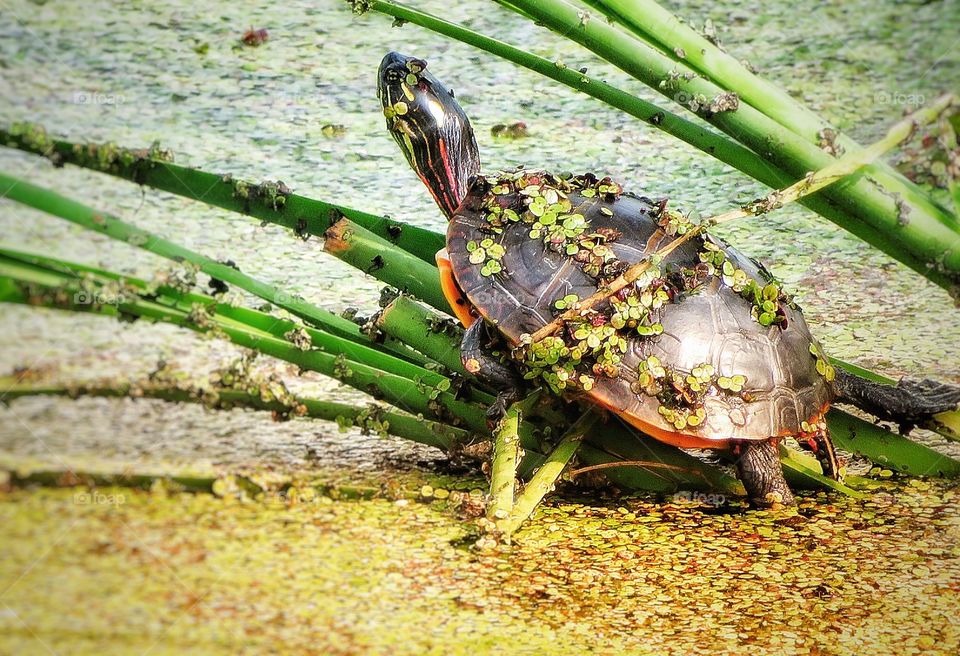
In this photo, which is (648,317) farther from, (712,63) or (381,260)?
(712,63)

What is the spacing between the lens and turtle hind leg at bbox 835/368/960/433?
93.9 inches

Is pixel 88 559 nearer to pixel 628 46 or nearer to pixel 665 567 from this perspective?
pixel 665 567

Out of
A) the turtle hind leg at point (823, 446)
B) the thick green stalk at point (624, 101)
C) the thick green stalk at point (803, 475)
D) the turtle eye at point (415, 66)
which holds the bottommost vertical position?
the thick green stalk at point (803, 475)

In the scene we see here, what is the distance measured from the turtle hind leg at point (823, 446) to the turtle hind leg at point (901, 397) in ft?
0.37

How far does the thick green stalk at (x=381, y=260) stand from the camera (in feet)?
8.14

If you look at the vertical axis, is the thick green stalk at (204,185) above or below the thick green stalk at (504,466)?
above

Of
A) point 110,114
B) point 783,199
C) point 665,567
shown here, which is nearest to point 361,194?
point 110,114

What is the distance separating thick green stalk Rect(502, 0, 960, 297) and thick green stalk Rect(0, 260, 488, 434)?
1.00 m

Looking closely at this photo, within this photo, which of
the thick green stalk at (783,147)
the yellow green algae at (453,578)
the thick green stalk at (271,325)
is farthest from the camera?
the thick green stalk at (271,325)

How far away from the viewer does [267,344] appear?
2344 millimetres

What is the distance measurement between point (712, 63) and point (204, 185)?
119 centimetres

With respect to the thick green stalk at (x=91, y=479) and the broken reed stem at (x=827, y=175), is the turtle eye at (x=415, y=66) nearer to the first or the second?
the broken reed stem at (x=827, y=175)

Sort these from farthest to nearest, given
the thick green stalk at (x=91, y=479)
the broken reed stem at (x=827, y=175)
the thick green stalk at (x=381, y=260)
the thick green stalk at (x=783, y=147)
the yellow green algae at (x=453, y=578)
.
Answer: the thick green stalk at (x=381, y=260), the thick green stalk at (x=91, y=479), the yellow green algae at (x=453, y=578), the thick green stalk at (x=783, y=147), the broken reed stem at (x=827, y=175)

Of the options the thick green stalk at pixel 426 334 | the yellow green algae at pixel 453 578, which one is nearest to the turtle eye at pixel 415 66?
the thick green stalk at pixel 426 334
